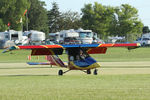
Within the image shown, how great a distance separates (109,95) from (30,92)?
2.45 meters

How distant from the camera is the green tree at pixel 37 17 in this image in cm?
13000

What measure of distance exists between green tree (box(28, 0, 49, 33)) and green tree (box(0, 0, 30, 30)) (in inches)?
1074

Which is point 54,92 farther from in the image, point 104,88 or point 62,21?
point 62,21

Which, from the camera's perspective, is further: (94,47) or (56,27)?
(56,27)

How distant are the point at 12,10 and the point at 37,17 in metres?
33.4

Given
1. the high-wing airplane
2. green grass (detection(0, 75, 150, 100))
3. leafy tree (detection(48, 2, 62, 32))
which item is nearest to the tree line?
leafy tree (detection(48, 2, 62, 32))

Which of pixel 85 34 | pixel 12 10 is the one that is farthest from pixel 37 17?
pixel 85 34

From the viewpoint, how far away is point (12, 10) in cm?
9894

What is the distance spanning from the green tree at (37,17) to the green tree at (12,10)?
27.3 meters

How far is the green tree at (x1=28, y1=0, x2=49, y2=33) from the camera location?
130000 millimetres

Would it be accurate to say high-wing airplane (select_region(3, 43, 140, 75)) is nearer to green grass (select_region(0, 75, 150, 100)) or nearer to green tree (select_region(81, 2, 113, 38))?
green grass (select_region(0, 75, 150, 100))

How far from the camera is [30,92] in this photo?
13727 mm

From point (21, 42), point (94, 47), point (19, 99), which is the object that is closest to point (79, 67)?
point (94, 47)

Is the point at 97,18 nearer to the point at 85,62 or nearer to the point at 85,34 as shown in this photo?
the point at 85,34
